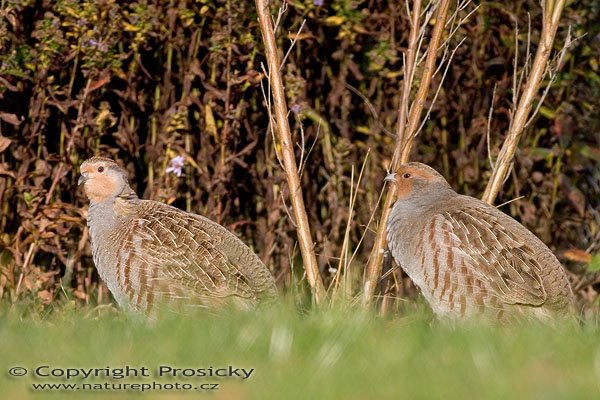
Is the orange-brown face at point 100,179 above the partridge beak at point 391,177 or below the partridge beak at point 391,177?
below

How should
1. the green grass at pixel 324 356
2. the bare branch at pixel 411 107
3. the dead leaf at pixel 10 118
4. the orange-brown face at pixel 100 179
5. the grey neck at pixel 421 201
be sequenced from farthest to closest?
1. the dead leaf at pixel 10 118
2. the orange-brown face at pixel 100 179
3. the grey neck at pixel 421 201
4. the bare branch at pixel 411 107
5. the green grass at pixel 324 356

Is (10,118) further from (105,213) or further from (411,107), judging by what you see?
(411,107)

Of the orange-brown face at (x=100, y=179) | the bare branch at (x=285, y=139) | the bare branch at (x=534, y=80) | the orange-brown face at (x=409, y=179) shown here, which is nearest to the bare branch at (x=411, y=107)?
the orange-brown face at (x=409, y=179)

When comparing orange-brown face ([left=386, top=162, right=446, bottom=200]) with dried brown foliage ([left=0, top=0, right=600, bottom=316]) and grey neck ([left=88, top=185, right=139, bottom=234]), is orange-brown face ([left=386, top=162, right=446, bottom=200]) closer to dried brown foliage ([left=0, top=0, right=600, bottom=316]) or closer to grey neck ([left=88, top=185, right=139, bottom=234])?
dried brown foliage ([left=0, top=0, right=600, bottom=316])

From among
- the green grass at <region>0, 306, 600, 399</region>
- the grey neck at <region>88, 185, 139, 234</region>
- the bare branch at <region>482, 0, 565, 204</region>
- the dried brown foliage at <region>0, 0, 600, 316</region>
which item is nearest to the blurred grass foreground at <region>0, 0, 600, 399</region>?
the dried brown foliage at <region>0, 0, 600, 316</region>

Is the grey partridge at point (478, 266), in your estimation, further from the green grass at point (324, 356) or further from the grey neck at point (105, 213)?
the grey neck at point (105, 213)

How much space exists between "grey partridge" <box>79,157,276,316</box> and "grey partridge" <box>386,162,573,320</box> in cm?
97

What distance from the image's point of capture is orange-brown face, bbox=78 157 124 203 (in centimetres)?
780

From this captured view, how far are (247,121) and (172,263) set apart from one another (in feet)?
6.66

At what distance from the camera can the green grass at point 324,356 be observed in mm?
4375

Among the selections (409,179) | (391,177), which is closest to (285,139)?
(391,177)

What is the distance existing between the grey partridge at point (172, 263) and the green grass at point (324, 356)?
128 cm

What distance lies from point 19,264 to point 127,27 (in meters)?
1.89

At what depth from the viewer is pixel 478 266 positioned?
7078mm
